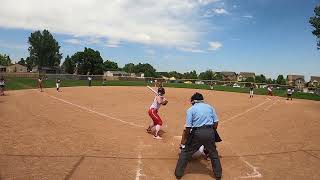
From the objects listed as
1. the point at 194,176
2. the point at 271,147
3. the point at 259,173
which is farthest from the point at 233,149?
the point at 194,176

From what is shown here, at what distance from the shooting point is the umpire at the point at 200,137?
26.3ft

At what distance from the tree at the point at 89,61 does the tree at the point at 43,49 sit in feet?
23.8

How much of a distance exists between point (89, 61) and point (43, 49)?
14.0 metres

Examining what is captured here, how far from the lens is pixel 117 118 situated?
17438 mm

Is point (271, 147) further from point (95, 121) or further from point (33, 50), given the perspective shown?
point (33, 50)

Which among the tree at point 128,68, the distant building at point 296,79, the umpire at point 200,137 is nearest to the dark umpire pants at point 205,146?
the umpire at point 200,137

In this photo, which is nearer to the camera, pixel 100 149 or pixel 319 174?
pixel 319 174

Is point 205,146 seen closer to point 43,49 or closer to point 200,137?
point 200,137

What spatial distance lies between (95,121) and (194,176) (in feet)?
28.2

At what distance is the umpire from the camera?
8.01 meters

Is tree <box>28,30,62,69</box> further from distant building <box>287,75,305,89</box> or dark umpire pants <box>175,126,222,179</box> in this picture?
dark umpire pants <box>175,126,222,179</box>

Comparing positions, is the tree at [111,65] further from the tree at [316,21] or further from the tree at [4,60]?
the tree at [316,21]

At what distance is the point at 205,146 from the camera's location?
318 inches

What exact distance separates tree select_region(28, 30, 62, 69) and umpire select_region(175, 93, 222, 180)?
10467 cm
